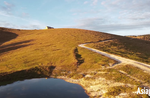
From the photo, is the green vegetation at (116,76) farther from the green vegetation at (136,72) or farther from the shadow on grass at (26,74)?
the shadow on grass at (26,74)

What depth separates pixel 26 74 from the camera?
30531 mm

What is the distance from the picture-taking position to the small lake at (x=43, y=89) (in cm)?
2093

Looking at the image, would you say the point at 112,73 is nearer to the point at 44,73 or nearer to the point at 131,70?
the point at 131,70

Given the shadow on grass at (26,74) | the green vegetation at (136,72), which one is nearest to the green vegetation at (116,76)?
the green vegetation at (136,72)

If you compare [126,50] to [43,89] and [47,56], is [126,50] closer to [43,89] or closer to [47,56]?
A: [47,56]

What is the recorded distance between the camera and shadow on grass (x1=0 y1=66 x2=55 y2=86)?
93.1 feet

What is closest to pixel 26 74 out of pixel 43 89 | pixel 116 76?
pixel 43 89

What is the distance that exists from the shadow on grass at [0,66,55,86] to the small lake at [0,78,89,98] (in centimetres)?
230

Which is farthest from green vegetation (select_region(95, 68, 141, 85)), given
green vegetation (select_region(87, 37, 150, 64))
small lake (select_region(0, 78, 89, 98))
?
green vegetation (select_region(87, 37, 150, 64))

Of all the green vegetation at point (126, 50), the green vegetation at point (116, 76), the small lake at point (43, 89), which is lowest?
the small lake at point (43, 89)

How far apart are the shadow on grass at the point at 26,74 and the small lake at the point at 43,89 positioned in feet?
7.55

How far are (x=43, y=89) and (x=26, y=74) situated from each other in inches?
392

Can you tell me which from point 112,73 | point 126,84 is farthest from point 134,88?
point 112,73

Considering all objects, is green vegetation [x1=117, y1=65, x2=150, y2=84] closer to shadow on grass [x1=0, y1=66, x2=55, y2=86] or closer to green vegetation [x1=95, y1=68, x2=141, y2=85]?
green vegetation [x1=95, y1=68, x2=141, y2=85]
